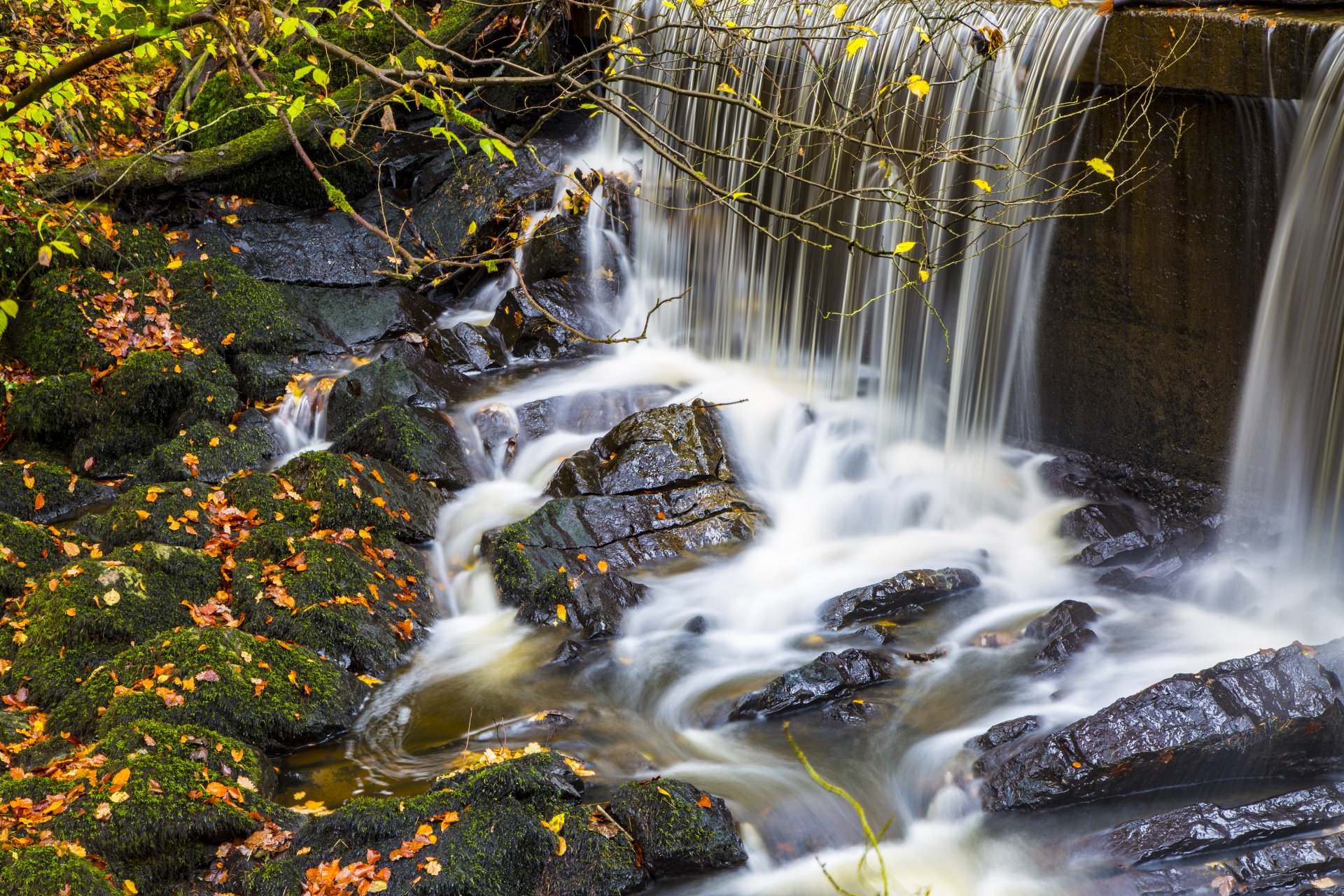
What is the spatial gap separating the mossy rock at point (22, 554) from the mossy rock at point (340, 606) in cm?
115

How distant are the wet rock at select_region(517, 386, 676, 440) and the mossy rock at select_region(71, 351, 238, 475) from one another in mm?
2575

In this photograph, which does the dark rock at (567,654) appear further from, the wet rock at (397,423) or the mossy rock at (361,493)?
the wet rock at (397,423)

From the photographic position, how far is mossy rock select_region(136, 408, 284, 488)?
770cm

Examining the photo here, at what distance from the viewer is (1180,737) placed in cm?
476

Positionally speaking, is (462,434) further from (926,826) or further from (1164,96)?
(1164,96)

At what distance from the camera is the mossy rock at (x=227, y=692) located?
4949 mm

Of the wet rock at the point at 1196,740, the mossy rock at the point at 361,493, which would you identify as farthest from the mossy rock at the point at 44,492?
the wet rock at the point at 1196,740

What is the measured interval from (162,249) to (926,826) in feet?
29.5

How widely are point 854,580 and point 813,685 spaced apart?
158 cm

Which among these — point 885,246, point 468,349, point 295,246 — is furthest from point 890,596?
point 295,246

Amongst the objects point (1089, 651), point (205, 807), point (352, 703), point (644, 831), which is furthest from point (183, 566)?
point (1089, 651)

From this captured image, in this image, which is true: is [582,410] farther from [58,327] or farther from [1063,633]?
[58,327]

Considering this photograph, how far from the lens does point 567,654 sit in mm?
6293

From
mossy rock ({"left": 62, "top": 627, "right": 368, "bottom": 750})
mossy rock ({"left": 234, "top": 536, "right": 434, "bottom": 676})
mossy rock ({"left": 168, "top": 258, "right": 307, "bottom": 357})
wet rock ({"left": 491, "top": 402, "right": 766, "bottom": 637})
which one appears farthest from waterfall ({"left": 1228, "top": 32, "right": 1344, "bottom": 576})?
mossy rock ({"left": 168, "top": 258, "right": 307, "bottom": 357})
